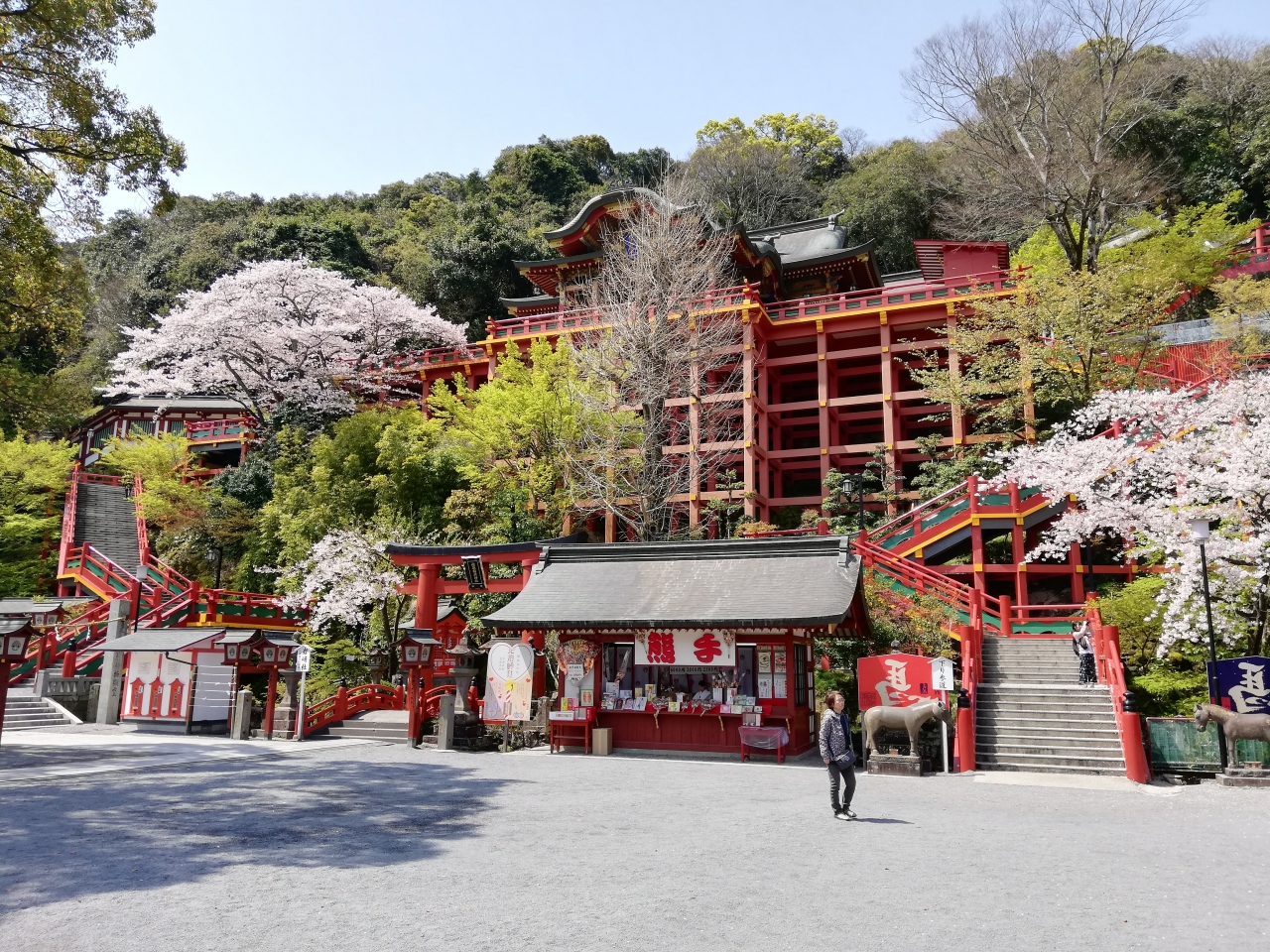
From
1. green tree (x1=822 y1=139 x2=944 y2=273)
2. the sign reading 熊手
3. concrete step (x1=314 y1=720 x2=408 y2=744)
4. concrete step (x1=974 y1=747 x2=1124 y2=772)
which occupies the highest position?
green tree (x1=822 y1=139 x2=944 y2=273)

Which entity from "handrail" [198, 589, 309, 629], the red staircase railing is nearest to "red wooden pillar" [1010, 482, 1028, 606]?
"handrail" [198, 589, 309, 629]

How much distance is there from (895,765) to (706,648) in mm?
3519

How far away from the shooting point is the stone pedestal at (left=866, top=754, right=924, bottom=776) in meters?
12.5

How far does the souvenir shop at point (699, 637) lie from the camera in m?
14.0

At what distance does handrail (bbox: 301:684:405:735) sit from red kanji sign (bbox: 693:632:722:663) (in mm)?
7978

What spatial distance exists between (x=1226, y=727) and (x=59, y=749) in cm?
1785

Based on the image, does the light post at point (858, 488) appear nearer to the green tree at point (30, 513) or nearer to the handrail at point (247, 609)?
the handrail at point (247, 609)

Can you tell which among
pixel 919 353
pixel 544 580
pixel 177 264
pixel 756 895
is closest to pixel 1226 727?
pixel 756 895

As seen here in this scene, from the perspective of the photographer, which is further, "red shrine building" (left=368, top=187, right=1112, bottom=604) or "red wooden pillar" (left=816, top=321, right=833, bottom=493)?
"red wooden pillar" (left=816, top=321, right=833, bottom=493)

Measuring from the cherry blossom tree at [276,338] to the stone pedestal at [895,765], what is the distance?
22100 mm

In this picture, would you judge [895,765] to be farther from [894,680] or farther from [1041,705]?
[1041,705]

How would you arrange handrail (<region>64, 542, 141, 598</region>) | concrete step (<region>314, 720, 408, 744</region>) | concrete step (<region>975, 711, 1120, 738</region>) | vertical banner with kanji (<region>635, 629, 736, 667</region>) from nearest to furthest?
concrete step (<region>975, 711, 1120, 738</region>), vertical banner with kanji (<region>635, 629, 736, 667</region>), concrete step (<region>314, 720, 408, 744</region>), handrail (<region>64, 542, 141, 598</region>)

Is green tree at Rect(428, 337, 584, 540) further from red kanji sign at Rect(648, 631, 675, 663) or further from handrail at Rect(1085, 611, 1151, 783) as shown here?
handrail at Rect(1085, 611, 1151, 783)

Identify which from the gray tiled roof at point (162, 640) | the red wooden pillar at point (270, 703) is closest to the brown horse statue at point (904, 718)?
the red wooden pillar at point (270, 703)
